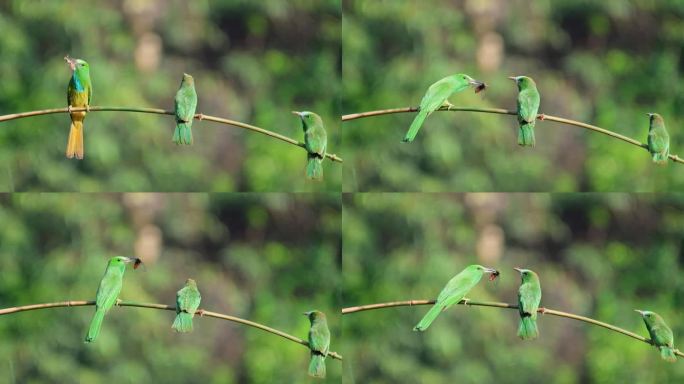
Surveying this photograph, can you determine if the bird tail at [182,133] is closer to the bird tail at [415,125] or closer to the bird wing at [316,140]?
the bird wing at [316,140]

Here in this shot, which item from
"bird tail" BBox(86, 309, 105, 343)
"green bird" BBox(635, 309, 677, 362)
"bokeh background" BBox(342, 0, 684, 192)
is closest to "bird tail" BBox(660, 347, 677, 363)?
"green bird" BBox(635, 309, 677, 362)

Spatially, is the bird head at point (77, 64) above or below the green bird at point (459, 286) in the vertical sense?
above

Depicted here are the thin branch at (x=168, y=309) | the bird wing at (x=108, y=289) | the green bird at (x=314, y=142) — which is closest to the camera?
the thin branch at (x=168, y=309)

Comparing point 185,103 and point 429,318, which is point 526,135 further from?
point 185,103

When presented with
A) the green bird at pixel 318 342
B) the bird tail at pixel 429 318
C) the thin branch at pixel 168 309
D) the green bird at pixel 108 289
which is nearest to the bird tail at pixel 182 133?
the green bird at pixel 108 289

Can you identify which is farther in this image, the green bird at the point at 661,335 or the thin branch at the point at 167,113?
the green bird at the point at 661,335

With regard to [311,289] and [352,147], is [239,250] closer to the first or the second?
[311,289]

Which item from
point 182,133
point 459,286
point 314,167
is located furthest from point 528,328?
point 182,133

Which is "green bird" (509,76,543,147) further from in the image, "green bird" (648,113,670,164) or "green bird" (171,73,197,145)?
"green bird" (171,73,197,145)

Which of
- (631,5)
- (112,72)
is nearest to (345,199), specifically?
(112,72)
